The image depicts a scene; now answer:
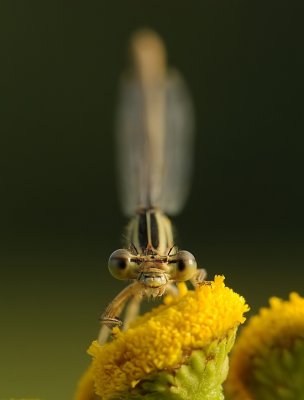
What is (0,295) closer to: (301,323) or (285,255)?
(285,255)

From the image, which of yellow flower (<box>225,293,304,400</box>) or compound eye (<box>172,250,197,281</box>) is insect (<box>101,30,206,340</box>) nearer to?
compound eye (<box>172,250,197,281</box>)

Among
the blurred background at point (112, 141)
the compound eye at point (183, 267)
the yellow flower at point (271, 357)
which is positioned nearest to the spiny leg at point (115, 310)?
the compound eye at point (183, 267)

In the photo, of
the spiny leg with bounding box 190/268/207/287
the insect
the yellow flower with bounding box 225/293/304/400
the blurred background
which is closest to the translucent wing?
the insect

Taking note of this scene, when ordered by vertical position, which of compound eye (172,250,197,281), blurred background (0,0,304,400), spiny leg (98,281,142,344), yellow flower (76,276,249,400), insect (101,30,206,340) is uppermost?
blurred background (0,0,304,400)

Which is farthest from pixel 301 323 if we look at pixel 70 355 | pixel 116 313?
pixel 70 355

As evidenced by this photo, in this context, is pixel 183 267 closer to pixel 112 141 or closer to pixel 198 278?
pixel 198 278
